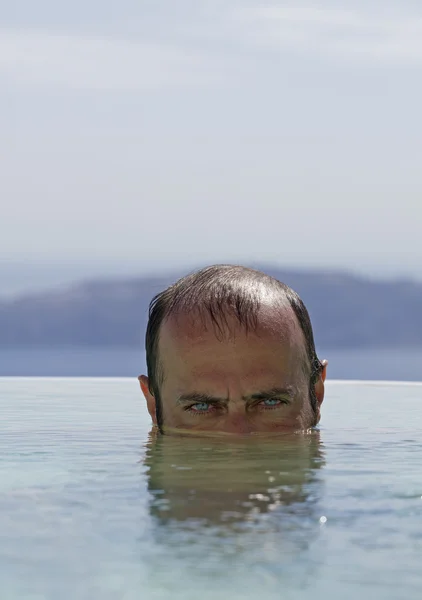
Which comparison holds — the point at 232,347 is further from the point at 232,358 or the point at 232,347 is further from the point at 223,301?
the point at 223,301

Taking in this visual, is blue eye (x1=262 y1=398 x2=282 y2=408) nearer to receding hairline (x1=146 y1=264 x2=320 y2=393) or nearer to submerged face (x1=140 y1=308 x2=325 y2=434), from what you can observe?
submerged face (x1=140 y1=308 x2=325 y2=434)

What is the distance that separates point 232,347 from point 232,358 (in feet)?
0.15

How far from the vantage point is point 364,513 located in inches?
89.1

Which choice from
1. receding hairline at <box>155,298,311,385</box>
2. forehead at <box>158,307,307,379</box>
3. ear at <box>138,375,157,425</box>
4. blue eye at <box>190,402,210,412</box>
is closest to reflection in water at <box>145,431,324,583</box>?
blue eye at <box>190,402,210,412</box>

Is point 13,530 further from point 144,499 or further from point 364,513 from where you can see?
point 364,513

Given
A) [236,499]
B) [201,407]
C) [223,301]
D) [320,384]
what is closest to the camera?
[236,499]

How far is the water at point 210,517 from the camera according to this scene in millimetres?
1675

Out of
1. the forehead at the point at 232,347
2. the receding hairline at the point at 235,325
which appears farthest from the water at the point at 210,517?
the receding hairline at the point at 235,325

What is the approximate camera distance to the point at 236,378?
3559 mm

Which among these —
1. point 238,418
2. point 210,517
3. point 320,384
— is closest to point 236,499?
point 210,517

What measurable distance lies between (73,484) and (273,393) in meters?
1.07

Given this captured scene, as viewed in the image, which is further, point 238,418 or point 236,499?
point 238,418

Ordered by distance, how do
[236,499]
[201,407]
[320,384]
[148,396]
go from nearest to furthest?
[236,499], [201,407], [320,384], [148,396]

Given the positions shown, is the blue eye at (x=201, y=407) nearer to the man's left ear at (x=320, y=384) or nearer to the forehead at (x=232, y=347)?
the forehead at (x=232, y=347)
